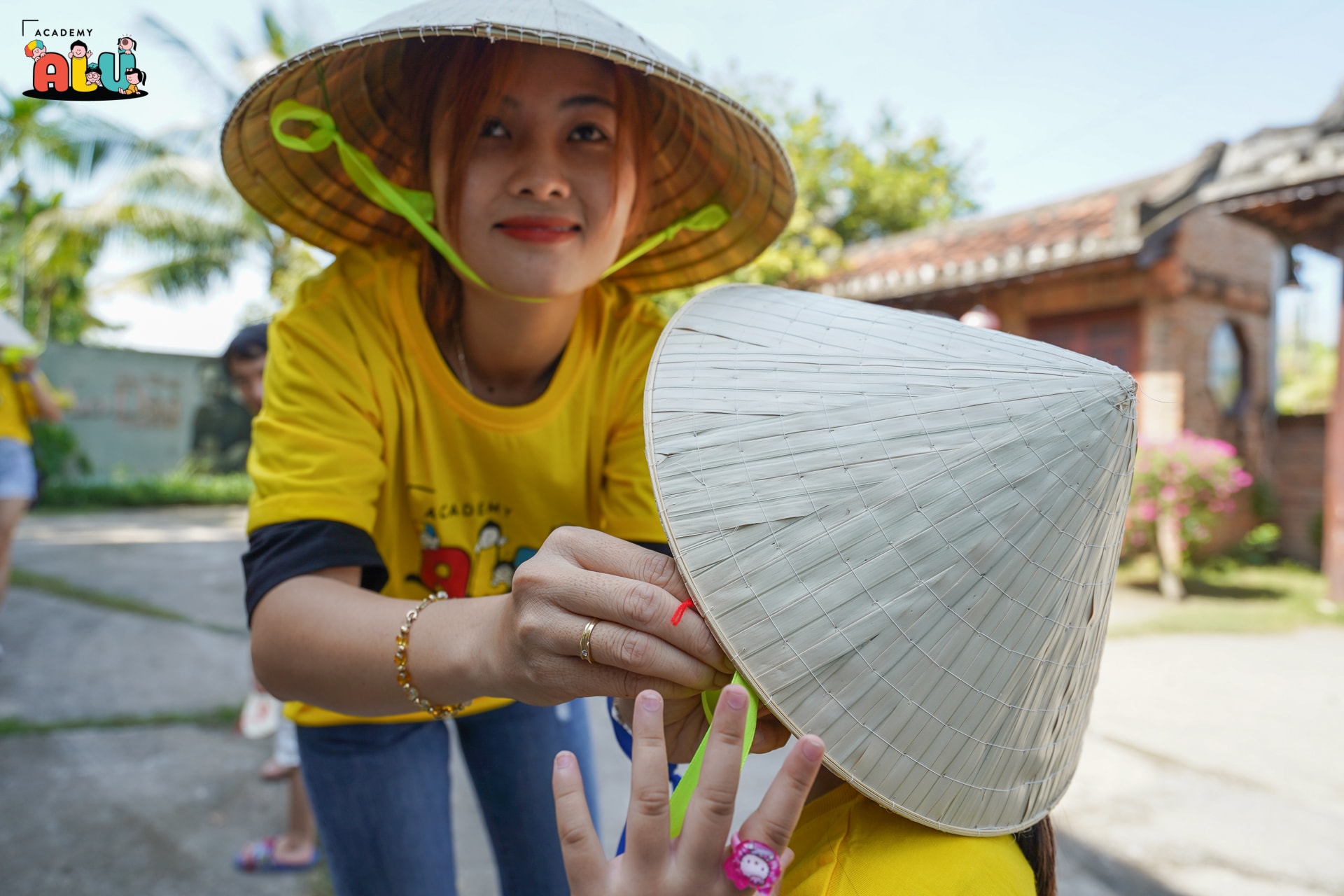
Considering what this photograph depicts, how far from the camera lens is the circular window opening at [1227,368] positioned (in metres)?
7.36

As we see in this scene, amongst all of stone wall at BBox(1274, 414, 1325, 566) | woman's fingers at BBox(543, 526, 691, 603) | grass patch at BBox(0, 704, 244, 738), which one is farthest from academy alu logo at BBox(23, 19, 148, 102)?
stone wall at BBox(1274, 414, 1325, 566)

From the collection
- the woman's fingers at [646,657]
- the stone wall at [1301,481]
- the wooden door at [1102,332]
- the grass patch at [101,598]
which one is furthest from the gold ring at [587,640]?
the stone wall at [1301,481]

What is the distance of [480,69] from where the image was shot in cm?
106

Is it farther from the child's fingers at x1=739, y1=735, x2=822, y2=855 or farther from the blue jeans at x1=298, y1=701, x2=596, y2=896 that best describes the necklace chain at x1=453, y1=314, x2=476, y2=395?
the child's fingers at x1=739, y1=735, x2=822, y2=855

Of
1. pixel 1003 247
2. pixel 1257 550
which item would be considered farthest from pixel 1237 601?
pixel 1003 247

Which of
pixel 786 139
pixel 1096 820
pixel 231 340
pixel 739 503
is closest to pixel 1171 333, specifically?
pixel 786 139

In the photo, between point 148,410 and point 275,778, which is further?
point 148,410

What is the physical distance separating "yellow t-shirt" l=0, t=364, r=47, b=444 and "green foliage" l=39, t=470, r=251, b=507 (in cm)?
743

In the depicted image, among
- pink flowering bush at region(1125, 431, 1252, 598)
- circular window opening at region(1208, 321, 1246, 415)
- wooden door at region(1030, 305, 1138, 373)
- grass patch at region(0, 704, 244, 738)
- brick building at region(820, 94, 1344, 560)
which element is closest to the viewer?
grass patch at region(0, 704, 244, 738)

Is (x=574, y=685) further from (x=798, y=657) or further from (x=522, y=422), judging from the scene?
(x=522, y=422)

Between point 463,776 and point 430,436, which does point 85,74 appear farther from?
point 463,776

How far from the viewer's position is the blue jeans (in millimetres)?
1268

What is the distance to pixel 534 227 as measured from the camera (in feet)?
3.53

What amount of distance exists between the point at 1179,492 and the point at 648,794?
6792 mm
